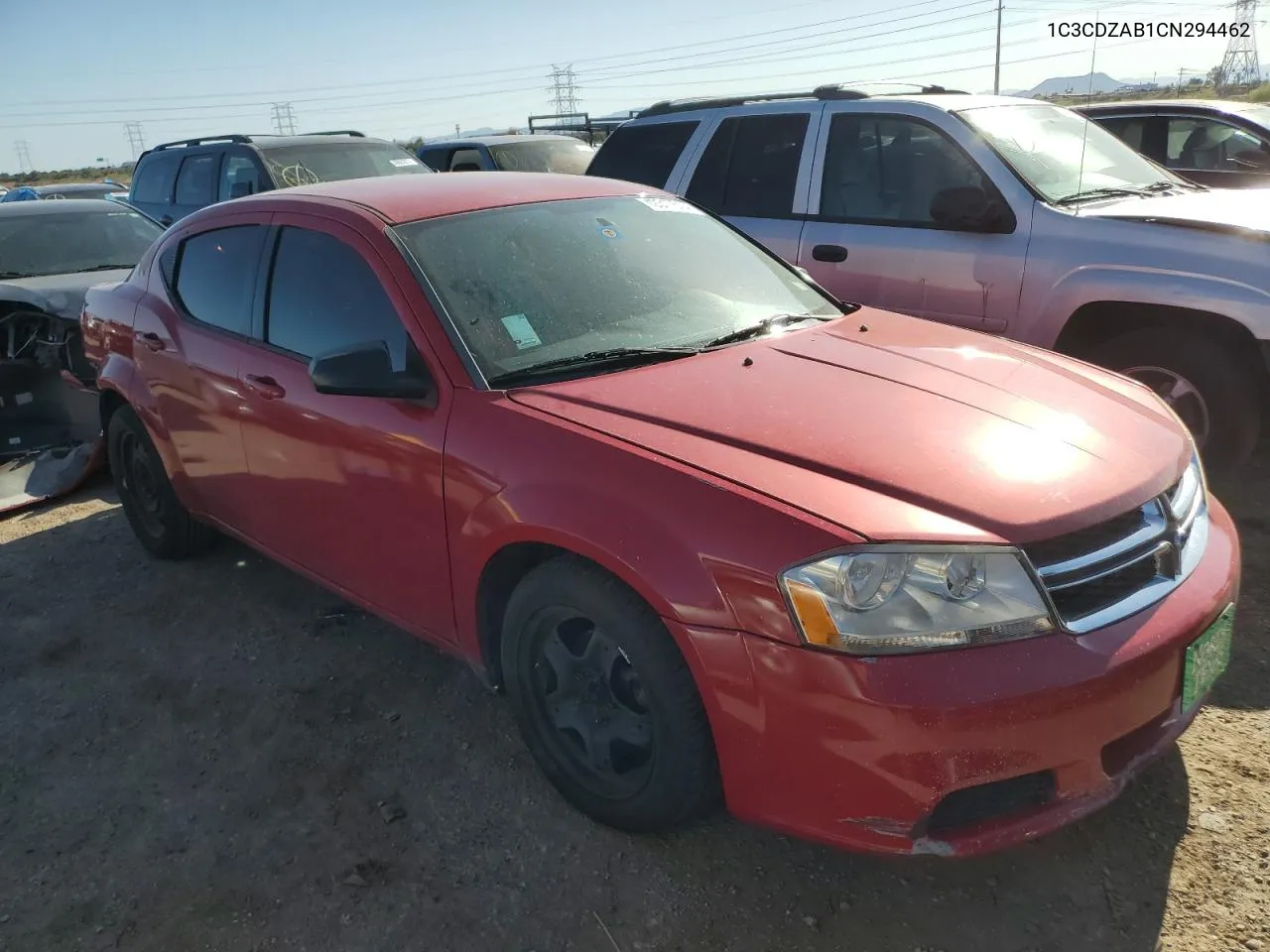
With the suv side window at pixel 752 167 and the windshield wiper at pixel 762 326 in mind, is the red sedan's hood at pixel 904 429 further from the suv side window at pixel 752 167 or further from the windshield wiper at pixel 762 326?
the suv side window at pixel 752 167

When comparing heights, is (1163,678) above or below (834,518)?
below

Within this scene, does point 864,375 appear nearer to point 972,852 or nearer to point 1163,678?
point 1163,678

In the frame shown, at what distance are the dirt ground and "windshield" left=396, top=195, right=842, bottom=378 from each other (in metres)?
1.30

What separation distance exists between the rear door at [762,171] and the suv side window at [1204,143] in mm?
3967

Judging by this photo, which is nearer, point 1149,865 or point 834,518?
point 834,518

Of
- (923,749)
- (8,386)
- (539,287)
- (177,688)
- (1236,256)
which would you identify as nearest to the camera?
(923,749)

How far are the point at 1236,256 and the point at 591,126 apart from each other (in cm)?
1293

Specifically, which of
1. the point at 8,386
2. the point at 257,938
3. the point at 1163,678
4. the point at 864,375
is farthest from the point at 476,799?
the point at 8,386

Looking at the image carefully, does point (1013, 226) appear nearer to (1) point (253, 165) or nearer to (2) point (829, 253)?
(2) point (829, 253)

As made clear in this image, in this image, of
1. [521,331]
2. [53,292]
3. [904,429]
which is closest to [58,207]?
[53,292]

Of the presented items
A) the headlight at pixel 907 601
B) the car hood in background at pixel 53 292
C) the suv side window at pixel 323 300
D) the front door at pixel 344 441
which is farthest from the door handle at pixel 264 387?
the car hood in background at pixel 53 292

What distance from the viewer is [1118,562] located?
7.36 feet

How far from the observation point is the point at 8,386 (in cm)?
611

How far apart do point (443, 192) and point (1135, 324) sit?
3.30m
